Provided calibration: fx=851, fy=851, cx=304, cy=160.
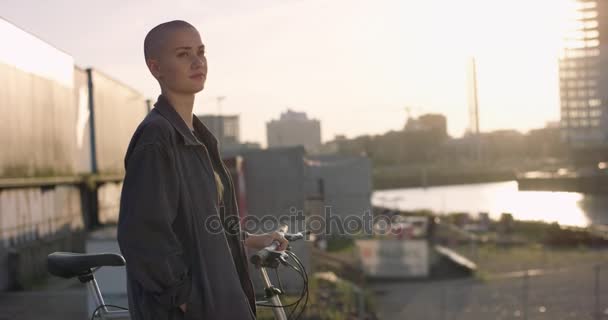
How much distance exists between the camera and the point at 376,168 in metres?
103

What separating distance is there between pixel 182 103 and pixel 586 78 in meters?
126

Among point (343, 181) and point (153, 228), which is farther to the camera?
point (343, 181)

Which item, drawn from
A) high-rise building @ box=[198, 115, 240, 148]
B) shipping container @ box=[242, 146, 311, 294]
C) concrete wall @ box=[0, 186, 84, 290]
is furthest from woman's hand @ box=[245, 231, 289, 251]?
high-rise building @ box=[198, 115, 240, 148]

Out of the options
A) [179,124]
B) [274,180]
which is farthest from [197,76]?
[274,180]

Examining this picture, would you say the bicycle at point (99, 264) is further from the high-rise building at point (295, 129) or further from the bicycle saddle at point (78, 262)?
the high-rise building at point (295, 129)

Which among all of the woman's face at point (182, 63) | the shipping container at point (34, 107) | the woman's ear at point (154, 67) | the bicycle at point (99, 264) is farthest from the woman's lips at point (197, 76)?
the shipping container at point (34, 107)

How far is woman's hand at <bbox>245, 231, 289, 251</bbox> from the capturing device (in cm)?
308

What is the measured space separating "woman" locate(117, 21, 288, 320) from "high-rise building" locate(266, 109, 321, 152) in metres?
44.1

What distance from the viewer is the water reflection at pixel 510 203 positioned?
29070 mm

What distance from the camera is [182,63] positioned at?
8.82ft

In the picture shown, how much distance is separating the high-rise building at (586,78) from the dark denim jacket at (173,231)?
113m

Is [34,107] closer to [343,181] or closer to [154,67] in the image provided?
[154,67]

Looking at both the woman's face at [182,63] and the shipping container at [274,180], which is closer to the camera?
the woman's face at [182,63]

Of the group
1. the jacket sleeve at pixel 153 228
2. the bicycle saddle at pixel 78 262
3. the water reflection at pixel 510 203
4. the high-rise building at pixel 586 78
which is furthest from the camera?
the high-rise building at pixel 586 78
